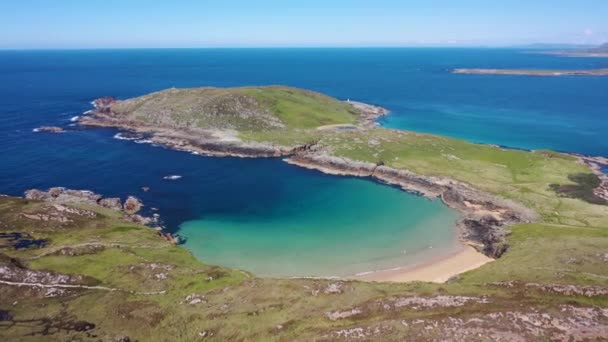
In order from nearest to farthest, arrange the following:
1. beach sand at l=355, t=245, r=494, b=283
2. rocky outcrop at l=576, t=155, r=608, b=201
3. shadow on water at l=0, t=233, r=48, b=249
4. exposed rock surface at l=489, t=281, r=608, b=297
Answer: exposed rock surface at l=489, t=281, r=608, b=297, beach sand at l=355, t=245, r=494, b=283, shadow on water at l=0, t=233, r=48, b=249, rocky outcrop at l=576, t=155, r=608, b=201

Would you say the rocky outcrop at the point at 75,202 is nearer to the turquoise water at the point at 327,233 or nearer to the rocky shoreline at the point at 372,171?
the turquoise water at the point at 327,233

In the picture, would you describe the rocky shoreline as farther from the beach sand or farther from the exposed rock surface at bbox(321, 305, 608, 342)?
the exposed rock surface at bbox(321, 305, 608, 342)

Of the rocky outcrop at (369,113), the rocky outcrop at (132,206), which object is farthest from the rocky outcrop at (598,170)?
the rocky outcrop at (132,206)

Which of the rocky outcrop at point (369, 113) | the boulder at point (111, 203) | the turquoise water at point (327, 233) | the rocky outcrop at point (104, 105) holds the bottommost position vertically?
the turquoise water at point (327, 233)

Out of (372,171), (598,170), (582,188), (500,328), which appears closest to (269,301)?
(500,328)

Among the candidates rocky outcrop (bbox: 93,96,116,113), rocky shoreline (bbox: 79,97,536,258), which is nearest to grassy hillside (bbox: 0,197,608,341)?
rocky shoreline (bbox: 79,97,536,258)

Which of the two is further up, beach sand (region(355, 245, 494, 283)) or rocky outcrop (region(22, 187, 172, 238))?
rocky outcrop (region(22, 187, 172, 238))
